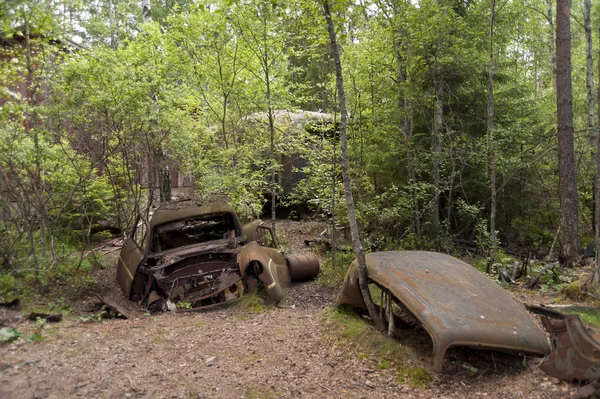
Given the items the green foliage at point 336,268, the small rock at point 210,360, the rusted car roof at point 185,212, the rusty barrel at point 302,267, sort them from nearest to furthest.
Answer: the small rock at point 210,360, the rusted car roof at point 185,212, the rusty barrel at point 302,267, the green foliage at point 336,268

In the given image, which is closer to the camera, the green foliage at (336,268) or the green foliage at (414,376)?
the green foliage at (414,376)

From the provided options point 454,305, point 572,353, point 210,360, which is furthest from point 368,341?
point 572,353

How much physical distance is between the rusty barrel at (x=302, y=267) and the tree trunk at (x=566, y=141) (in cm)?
508

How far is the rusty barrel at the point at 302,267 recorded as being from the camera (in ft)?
28.3

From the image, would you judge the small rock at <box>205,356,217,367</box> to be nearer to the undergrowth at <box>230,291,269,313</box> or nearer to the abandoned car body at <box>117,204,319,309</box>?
the undergrowth at <box>230,291,269,313</box>

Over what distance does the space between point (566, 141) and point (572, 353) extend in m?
7.43

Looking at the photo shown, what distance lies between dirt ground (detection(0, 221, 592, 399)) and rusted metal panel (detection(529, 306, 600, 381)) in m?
0.11

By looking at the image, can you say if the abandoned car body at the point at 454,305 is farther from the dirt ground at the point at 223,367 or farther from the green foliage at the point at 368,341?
the green foliage at the point at 368,341

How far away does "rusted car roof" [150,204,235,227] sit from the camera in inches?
314

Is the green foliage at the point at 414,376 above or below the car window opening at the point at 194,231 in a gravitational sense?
below

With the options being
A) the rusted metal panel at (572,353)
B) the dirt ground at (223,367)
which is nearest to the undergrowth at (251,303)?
the dirt ground at (223,367)

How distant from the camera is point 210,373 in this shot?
13.4ft

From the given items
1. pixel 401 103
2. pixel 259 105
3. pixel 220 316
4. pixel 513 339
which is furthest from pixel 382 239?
pixel 513 339

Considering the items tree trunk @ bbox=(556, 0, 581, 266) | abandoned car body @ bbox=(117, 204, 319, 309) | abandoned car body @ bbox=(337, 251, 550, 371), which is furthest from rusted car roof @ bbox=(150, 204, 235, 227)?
tree trunk @ bbox=(556, 0, 581, 266)
